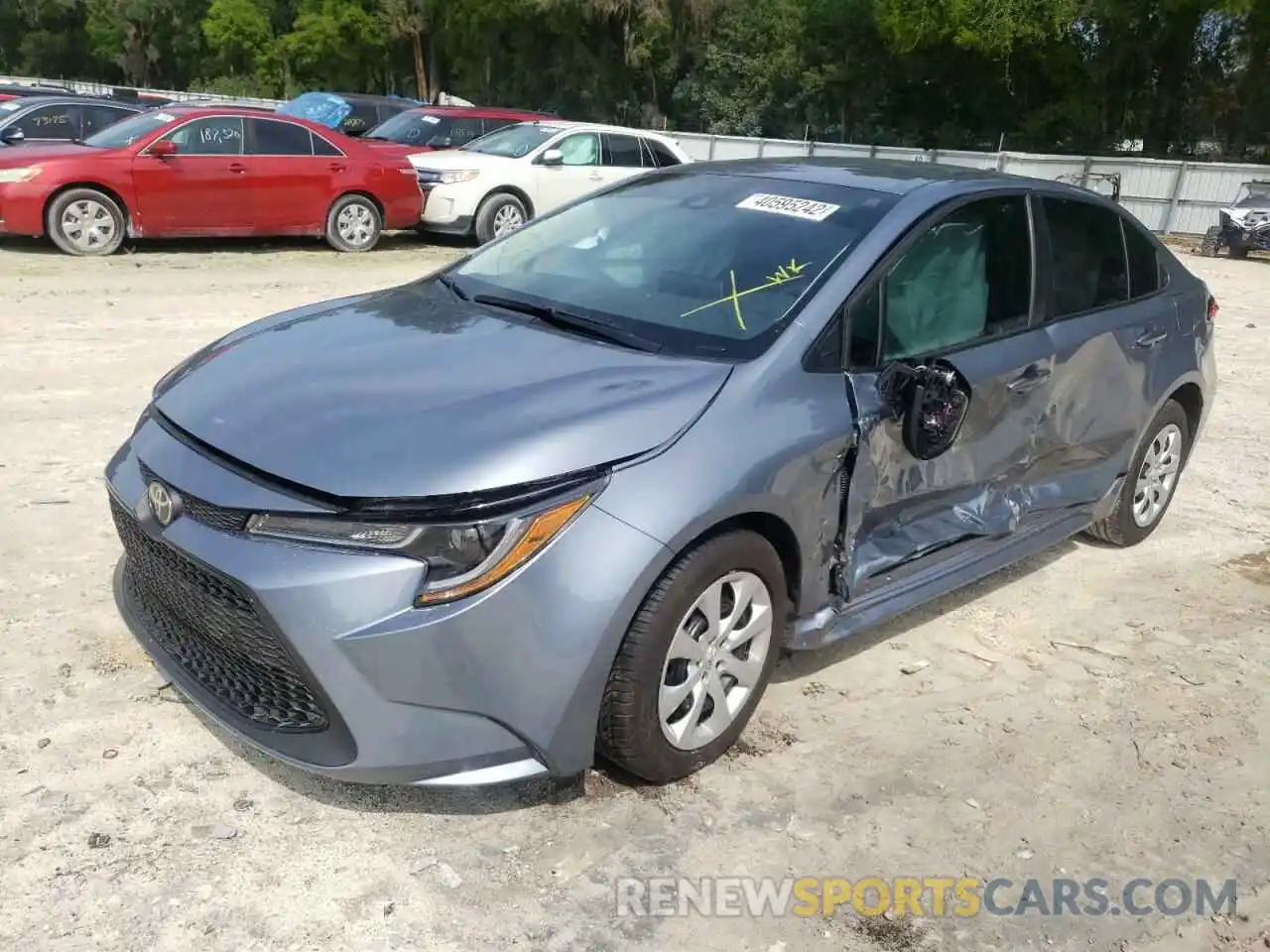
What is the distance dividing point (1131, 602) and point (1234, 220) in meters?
17.2

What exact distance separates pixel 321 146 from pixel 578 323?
10347mm

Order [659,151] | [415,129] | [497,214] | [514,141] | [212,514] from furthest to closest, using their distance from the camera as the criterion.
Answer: [415,129] < [659,151] < [514,141] < [497,214] < [212,514]

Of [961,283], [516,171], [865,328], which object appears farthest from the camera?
[516,171]

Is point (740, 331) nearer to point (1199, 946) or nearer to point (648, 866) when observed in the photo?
point (648, 866)

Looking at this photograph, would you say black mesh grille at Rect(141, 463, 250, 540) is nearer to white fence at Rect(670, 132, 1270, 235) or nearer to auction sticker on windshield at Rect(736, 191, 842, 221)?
auction sticker on windshield at Rect(736, 191, 842, 221)

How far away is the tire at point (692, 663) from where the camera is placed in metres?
2.91

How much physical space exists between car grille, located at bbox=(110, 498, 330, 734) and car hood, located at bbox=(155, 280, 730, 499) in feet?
1.03

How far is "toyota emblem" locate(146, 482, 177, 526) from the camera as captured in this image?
9.53ft

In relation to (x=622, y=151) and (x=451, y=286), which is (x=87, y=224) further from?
(x=451, y=286)

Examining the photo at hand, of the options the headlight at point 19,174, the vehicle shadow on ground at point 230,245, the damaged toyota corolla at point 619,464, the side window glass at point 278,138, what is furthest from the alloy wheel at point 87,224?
the damaged toyota corolla at point 619,464

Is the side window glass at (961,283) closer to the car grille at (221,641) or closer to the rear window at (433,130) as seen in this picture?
the car grille at (221,641)

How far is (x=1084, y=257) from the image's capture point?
453 cm

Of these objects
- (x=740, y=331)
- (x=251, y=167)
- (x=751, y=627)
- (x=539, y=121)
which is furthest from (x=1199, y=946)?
(x=539, y=121)

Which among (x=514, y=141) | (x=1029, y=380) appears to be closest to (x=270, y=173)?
(x=514, y=141)
